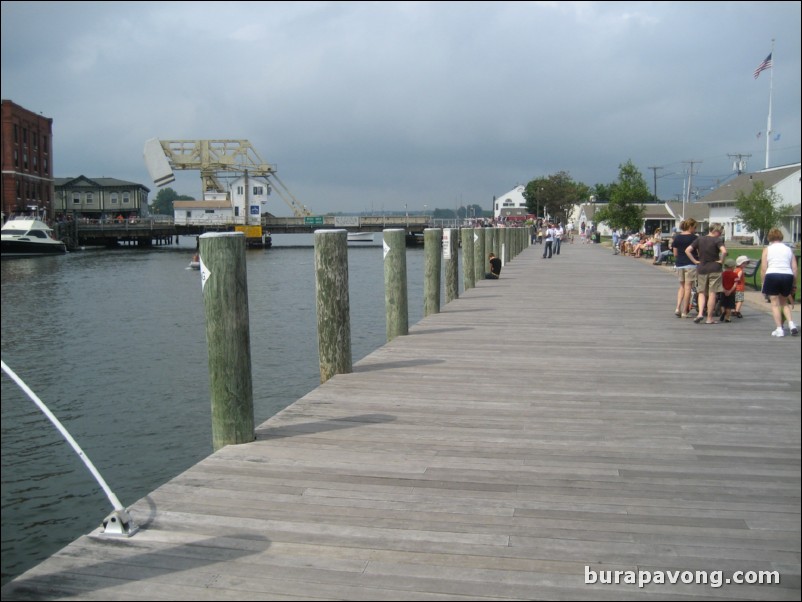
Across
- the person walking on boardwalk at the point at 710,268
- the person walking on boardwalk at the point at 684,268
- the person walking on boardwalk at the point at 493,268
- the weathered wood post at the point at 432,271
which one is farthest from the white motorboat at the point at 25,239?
the person walking on boardwalk at the point at 710,268

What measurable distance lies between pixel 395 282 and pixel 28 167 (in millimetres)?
56987

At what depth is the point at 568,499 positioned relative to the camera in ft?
14.3

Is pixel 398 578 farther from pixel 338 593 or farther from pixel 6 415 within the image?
pixel 6 415

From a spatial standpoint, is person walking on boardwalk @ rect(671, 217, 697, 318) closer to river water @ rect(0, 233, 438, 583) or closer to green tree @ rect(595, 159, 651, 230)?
river water @ rect(0, 233, 438, 583)

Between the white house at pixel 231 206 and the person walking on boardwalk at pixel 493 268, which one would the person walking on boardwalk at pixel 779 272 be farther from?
the white house at pixel 231 206

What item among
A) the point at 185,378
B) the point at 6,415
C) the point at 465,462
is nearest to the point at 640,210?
the point at 185,378

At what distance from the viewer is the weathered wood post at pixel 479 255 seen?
66.5 ft

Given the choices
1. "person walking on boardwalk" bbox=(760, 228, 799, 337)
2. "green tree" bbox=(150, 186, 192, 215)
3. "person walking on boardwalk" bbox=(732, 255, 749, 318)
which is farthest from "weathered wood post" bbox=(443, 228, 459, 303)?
"green tree" bbox=(150, 186, 192, 215)

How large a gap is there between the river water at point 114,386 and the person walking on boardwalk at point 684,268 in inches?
287

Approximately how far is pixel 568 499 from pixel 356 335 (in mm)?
17841

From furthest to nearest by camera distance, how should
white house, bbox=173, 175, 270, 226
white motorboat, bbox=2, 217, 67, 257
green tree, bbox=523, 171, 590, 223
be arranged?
green tree, bbox=523, 171, 590, 223, white house, bbox=173, 175, 270, 226, white motorboat, bbox=2, 217, 67, 257

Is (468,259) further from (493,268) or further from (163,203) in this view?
(163,203)

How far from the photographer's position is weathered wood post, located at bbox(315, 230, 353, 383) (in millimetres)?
7895

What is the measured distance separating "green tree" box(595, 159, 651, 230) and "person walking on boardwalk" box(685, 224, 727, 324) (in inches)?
2031
